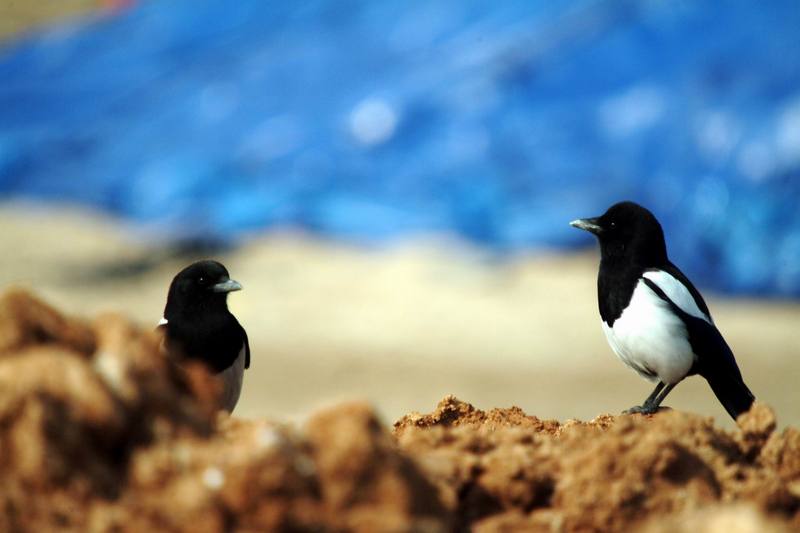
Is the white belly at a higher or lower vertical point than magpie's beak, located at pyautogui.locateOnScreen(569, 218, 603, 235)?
lower

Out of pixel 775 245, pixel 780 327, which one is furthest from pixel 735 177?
pixel 780 327

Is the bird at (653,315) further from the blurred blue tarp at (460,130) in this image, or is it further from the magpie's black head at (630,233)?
the blurred blue tarp at (460,130)

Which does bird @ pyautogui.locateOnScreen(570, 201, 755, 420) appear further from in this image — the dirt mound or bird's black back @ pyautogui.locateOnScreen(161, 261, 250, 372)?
the dirt mound

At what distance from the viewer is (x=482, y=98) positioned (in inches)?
720

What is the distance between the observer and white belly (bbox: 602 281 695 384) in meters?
5.19

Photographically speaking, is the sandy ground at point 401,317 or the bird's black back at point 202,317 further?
the sandy ground at point 401,317

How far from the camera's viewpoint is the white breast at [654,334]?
17.0 ft

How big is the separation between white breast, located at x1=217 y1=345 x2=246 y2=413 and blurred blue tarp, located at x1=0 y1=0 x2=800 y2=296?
1185 centimetres

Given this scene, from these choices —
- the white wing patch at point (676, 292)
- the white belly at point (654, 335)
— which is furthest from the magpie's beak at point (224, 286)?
the white wing patch at point (676, 292)

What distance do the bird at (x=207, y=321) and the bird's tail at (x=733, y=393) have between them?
83.3 inches

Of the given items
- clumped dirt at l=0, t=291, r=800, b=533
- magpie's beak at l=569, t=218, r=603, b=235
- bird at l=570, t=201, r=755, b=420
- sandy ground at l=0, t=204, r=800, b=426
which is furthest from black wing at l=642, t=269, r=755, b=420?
sandy ground at l=0, t=204, r=800, b=426

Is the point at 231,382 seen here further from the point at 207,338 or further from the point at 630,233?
the point at 630,233

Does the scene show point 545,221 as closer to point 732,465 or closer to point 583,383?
point 583,383

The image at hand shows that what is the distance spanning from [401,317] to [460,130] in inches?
174
